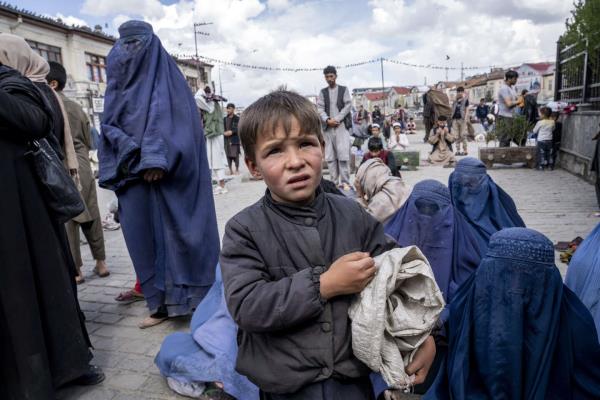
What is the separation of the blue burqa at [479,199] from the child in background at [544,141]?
7750 mm

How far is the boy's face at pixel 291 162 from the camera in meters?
1.29

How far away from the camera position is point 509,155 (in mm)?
10539

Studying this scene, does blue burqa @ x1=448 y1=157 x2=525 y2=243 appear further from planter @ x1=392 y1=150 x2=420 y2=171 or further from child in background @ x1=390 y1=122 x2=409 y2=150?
child in background @ x1=390 y1=122 x2=409 y2=150

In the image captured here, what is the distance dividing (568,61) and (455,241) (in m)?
10.1

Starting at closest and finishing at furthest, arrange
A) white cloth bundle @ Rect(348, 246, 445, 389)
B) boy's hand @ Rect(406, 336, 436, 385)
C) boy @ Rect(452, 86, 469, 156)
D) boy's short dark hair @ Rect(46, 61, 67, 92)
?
white cloth bundle @ Rect(348, 246, 445, 389) → boy's hand @ Rect(406, 336, 436, 385) → boy's short dark hair @ Rect(46, 61, 67, 92) → boy @ Rect(452, 86, 469, 156)

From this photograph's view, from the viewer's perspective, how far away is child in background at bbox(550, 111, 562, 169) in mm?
10254

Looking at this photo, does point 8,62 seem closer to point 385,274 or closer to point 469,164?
point 385,274

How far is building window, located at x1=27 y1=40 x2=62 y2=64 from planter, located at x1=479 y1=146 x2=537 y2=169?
26.4 meters

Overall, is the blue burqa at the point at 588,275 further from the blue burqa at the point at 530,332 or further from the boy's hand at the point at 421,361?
the boy's hand at the point at 421,361

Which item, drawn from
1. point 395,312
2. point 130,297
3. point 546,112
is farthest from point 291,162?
point 546,112

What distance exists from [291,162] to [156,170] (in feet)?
6.74

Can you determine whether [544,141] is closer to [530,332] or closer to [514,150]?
[514,150]

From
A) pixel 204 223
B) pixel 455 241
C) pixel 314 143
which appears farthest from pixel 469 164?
pixel 314 143

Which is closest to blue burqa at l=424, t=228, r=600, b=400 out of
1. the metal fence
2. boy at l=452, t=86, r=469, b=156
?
the metal fence
